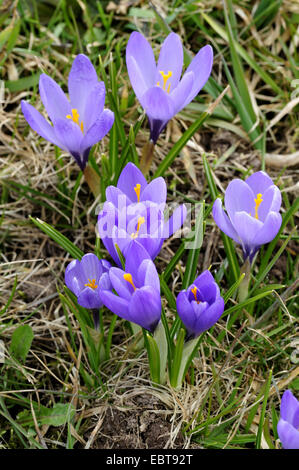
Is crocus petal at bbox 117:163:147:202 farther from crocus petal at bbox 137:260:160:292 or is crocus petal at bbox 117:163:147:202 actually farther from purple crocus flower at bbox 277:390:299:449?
purple crocus flower at bbox 277:390:299:449

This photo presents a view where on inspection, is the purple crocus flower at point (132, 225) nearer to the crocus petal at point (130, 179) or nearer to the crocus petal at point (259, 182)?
the crocus petal at point (130, 179)

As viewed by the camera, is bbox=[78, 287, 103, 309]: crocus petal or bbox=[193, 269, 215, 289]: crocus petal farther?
bbox=[78, 287, 103, 309]: crocus petal

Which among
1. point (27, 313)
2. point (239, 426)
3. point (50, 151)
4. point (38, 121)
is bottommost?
point (239, 426)

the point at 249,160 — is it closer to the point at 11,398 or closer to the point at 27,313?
the point at 27,313

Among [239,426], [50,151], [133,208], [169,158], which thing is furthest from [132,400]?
[50,151]

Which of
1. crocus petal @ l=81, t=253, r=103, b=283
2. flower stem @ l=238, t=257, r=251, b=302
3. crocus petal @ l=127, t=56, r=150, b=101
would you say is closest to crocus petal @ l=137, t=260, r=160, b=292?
crocus petal @ l=81, t=253, r=103, b=283

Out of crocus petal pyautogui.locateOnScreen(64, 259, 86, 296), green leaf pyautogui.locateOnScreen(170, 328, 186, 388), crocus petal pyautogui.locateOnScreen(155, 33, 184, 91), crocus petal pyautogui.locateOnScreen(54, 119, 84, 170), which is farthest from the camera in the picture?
crocus petal pyautogui.locateOnScreen(155, 33, 184, 91)
